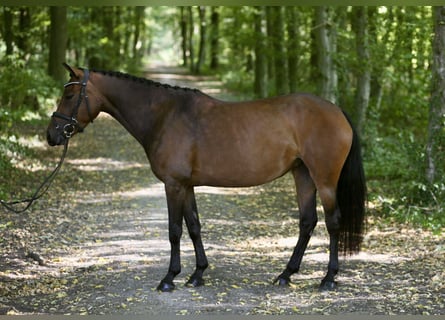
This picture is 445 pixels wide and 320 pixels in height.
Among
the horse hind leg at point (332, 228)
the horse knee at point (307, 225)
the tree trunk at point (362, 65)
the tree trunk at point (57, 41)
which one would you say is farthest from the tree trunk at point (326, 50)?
the tree trunk at point (57, 41)

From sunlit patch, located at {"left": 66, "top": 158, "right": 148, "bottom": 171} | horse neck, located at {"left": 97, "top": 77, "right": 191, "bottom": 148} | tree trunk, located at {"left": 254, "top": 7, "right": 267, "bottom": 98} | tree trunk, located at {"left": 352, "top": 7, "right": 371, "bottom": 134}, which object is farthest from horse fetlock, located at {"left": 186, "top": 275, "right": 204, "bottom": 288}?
tree trunk, located at {"left": 254, "top": 7, "right": 267, "bottom": 98}

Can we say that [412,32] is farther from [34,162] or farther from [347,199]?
[34,162]

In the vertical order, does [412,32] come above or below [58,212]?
above

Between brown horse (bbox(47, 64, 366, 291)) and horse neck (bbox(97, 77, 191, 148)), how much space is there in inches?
0.4

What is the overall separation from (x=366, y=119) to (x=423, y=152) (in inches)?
158

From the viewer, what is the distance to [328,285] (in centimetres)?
652

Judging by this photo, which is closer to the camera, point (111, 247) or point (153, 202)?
point (111, 247)

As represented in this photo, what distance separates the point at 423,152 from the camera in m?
9.66

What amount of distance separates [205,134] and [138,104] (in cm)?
76

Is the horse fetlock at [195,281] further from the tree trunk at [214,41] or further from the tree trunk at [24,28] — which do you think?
the tree trunk at [214,41]

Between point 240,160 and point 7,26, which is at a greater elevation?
point 7,26

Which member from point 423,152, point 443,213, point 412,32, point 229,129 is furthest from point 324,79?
point 229,129

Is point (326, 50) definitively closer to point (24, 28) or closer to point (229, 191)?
point (229, 191)

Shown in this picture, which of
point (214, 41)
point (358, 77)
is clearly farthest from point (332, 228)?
point (214, 41)
